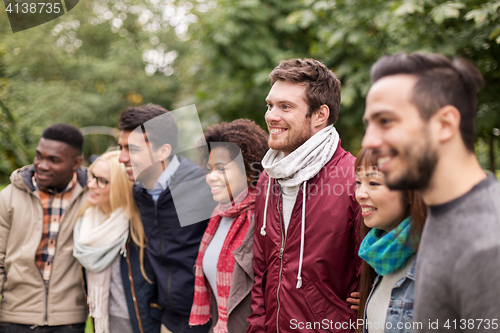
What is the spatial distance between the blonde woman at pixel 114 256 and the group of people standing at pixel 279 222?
12mm

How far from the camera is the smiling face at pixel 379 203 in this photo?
69.6 inches

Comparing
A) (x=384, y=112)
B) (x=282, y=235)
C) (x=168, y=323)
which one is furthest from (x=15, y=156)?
(x=384, y=112)

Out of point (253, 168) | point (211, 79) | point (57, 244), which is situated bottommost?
point (57, 244)

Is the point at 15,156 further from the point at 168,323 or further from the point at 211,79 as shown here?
the point at 168,323

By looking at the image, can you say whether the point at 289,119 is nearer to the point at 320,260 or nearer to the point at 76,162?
the point at 320,260

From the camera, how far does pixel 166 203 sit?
2.92 m

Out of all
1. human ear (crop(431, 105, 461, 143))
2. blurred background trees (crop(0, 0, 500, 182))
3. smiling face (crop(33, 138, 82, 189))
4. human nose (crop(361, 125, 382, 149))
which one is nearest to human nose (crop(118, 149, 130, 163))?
smiling face (crop(33, 138, 82, 189))

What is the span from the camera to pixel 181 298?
2859 mm

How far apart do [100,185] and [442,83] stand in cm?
277

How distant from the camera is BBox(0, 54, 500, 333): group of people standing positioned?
3.97 feet

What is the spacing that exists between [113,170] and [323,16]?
4786mm

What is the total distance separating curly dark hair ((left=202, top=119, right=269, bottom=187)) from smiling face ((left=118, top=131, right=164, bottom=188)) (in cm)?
56

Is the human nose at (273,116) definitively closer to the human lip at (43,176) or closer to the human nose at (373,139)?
the human nose at (373,139)

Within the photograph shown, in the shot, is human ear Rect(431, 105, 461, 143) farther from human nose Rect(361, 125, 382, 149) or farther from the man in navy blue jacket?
the man in navy blue jacket
